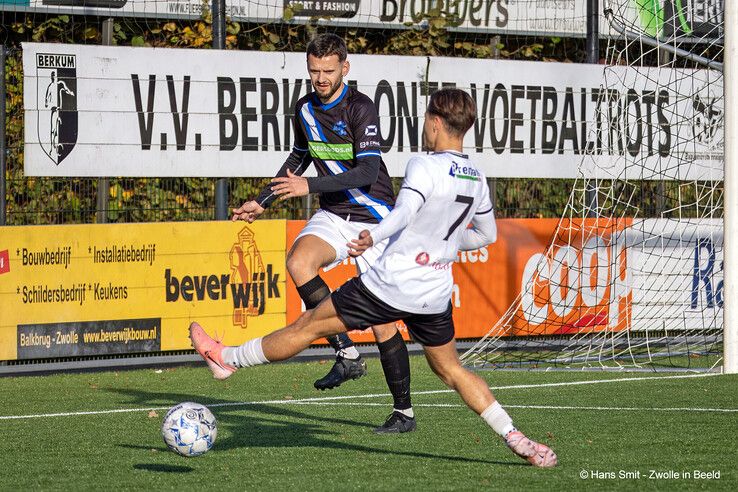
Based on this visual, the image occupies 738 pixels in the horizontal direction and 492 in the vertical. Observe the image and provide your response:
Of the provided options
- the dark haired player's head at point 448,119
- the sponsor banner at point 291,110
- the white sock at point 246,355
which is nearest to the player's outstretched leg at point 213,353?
the white sock at point 246,355

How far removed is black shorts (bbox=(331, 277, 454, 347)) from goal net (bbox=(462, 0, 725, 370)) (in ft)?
19.2

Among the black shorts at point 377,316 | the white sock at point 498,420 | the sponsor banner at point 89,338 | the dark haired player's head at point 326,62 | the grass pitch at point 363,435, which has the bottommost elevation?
the grass pitch at point 363,435

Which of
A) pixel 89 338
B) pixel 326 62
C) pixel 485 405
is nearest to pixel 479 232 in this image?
pixel 485 405

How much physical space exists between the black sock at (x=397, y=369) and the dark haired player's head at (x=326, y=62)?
5.22ft

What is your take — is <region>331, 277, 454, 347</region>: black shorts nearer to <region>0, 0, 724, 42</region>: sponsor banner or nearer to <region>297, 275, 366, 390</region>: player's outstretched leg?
<region>297, 275, 366, 390</region>: player's outstretched leg

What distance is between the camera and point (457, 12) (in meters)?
14.1

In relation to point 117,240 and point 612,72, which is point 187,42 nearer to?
point 117,240

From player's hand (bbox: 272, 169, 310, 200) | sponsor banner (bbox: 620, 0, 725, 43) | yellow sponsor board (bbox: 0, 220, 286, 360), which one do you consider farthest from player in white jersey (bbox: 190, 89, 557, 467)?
sponsor banner (bbox: 620, 0, 725, 43)

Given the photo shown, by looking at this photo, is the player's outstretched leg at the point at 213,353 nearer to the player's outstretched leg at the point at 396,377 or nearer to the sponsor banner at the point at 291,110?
the player's outstretched leg at the point at 396,377

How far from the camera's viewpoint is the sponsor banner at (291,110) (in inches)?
452

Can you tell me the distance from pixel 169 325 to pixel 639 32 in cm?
531

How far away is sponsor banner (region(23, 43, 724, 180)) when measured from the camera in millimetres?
11492

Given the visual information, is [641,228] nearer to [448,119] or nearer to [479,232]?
[479,232]

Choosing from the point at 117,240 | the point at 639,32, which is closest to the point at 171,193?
the point at 117,240
